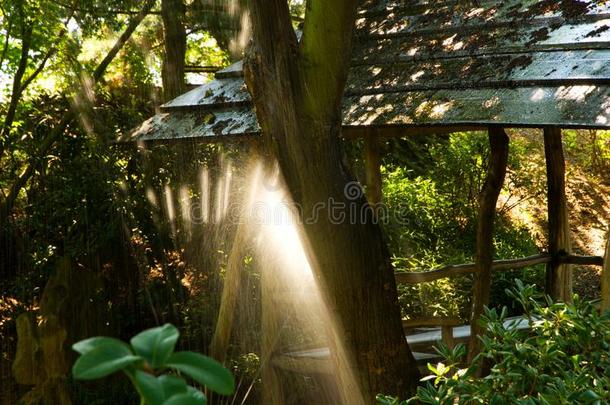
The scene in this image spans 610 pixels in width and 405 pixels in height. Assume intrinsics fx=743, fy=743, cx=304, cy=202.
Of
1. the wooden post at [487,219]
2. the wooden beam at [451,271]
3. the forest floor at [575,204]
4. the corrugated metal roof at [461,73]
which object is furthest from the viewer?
the forest floor at [575,204]

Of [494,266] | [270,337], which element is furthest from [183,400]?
[494,266]

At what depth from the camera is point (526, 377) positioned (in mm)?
2051

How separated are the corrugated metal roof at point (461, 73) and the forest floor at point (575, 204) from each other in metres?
7.28

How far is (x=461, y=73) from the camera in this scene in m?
4.44

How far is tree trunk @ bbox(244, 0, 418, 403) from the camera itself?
143 inches

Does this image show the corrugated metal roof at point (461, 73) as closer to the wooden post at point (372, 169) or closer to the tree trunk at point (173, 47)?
the wooden post at point (372, 169)

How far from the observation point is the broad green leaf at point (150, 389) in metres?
0.50

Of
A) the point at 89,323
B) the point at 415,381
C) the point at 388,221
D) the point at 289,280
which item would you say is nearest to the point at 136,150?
the point at 89,323

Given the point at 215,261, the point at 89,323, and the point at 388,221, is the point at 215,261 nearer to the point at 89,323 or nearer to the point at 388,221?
the point at 89,323

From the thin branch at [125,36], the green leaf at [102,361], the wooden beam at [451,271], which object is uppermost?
the thin branch at [125,36]

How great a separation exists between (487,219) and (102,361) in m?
5.06

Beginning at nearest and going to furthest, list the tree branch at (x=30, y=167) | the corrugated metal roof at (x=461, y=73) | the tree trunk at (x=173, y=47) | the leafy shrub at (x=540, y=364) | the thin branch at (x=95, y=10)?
the leafy shrub at (x=540, y=364) → the corrugated metal roof at (x=461, y=73) → the tree branch at (x=30, y=167) → the thin branch at (x=95, y=10) → the tree trunk at (x=173, y=47)

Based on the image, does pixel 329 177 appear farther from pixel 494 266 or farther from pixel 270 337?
pixel 494 266

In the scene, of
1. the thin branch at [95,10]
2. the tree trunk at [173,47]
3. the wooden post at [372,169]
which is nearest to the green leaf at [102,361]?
the wooden post at [372,169]
